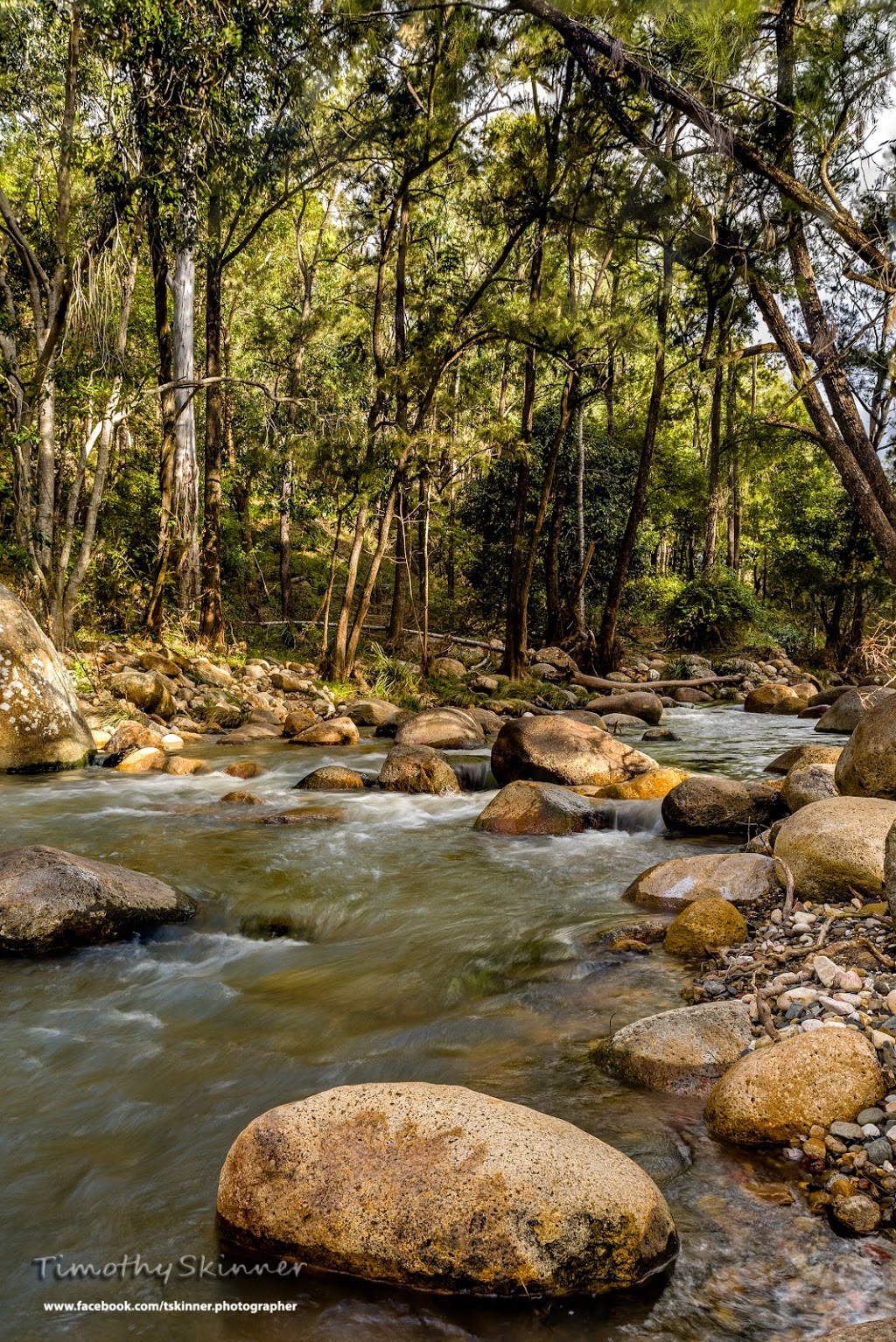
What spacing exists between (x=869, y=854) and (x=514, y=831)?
3.44 m

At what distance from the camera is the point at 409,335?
54.3 ft

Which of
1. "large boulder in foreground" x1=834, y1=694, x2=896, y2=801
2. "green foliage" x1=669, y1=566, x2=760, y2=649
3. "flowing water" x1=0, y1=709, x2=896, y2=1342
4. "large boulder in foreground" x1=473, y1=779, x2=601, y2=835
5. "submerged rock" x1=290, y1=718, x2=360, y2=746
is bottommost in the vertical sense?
"flowing water" x1=0, y1=709, x2=896, y2=1342

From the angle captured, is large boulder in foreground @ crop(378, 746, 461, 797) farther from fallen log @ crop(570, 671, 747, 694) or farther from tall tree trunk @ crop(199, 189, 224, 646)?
tall tree trunk @ crop(199, 189, 224, 646)

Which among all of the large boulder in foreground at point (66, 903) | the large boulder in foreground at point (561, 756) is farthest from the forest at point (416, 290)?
the large boulder in foreground at point (66, 903)

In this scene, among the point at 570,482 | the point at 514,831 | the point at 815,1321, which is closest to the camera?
the point at 815,1321

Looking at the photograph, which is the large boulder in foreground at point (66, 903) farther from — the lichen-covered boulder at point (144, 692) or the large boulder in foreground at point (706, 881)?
the lichen-covered boulder at point (144, 692)

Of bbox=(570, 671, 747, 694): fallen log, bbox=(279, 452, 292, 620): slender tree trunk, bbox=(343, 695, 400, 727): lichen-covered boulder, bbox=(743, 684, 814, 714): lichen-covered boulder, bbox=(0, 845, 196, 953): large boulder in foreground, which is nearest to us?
bbox=(0, 845, 196, 953): large boulder in foreground

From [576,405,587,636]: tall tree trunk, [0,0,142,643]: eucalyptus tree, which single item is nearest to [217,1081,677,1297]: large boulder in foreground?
[0,0,142,643]: eucalyptus tree

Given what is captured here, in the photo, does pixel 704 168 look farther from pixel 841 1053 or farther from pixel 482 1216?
pixel 482 1216

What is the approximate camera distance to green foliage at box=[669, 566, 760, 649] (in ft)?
76.2

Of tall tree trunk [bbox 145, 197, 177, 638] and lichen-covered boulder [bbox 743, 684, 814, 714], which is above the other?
tall tree trunk [bbox 145, 197, 177, 638]

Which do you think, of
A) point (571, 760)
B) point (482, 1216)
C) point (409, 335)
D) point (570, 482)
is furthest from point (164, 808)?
point (570, 482)

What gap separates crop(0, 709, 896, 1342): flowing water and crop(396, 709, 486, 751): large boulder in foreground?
12.2 ft

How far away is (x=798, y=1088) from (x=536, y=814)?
4.68 meters
